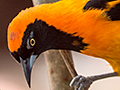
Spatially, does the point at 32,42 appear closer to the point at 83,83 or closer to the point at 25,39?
the point at 25,39

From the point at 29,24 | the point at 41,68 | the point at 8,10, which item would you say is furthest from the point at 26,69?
the point at 41,68

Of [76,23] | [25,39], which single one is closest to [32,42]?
[25,39]

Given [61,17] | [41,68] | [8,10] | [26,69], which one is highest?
[8,10]

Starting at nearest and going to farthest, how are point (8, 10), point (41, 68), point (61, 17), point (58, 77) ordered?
point (61, 17) → point (58, 77) → point (8, 10) → point (41, 68)

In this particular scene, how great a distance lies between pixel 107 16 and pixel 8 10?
25.6 inches

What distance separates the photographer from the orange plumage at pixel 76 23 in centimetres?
43

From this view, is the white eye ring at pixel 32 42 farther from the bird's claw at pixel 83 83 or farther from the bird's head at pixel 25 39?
the bird's claw at pixel 83 83

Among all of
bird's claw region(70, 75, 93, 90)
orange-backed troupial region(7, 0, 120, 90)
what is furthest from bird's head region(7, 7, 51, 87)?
bird's claw region(70, 75, 93, 90)

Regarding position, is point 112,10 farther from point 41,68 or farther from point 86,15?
point 41,68

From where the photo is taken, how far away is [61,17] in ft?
1.42

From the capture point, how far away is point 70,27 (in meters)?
0.44

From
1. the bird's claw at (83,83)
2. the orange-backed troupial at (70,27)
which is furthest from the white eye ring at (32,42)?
the bird's claw at (83,83)

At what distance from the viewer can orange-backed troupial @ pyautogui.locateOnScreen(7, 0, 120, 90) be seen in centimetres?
44

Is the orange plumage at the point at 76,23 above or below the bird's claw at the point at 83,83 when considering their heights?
above
